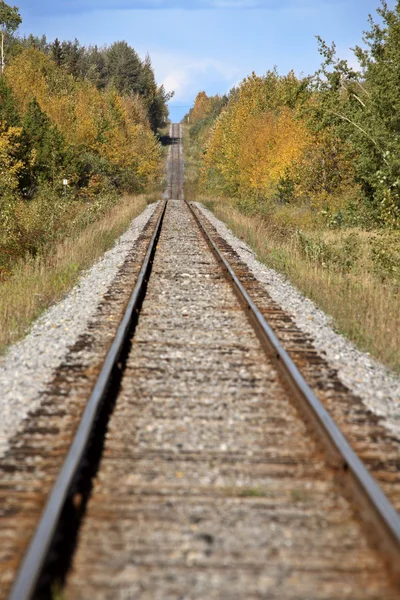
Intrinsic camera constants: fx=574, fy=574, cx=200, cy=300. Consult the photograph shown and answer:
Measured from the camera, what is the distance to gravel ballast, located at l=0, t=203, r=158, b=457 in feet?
16.4

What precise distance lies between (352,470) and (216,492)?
886 millimetres

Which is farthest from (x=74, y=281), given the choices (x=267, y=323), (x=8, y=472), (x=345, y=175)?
(x=345, y=175)

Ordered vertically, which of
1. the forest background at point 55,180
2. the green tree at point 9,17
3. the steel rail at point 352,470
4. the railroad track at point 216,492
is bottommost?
the railroad track at point 216,492

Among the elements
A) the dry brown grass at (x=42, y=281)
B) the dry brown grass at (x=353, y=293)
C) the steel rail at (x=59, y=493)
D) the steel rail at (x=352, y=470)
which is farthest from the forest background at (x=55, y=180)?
the dry brown grass at (x=353, y=293)

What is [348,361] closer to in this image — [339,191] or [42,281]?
[42,281]

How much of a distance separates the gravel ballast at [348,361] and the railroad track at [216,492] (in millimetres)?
294

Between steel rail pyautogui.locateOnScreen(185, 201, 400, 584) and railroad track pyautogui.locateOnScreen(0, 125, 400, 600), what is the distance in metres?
0.01

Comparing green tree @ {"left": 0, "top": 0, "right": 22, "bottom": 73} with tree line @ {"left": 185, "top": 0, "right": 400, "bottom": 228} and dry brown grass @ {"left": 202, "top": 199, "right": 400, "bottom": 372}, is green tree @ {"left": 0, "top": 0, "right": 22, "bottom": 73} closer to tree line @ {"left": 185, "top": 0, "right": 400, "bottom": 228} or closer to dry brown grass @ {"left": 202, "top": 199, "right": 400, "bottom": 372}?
tree line @ {"left": 185, "top": 0, "right": 400, "bottom": 228}

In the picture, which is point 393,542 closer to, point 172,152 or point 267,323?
point 267,323

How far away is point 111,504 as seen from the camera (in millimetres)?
3496

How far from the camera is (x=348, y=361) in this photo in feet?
21.9

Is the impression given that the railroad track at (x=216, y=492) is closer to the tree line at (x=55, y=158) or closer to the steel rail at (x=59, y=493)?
the steel rail at (x=59, y=493)

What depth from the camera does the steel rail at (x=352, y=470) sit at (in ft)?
9.81

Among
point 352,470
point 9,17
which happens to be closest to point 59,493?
point 352,470
